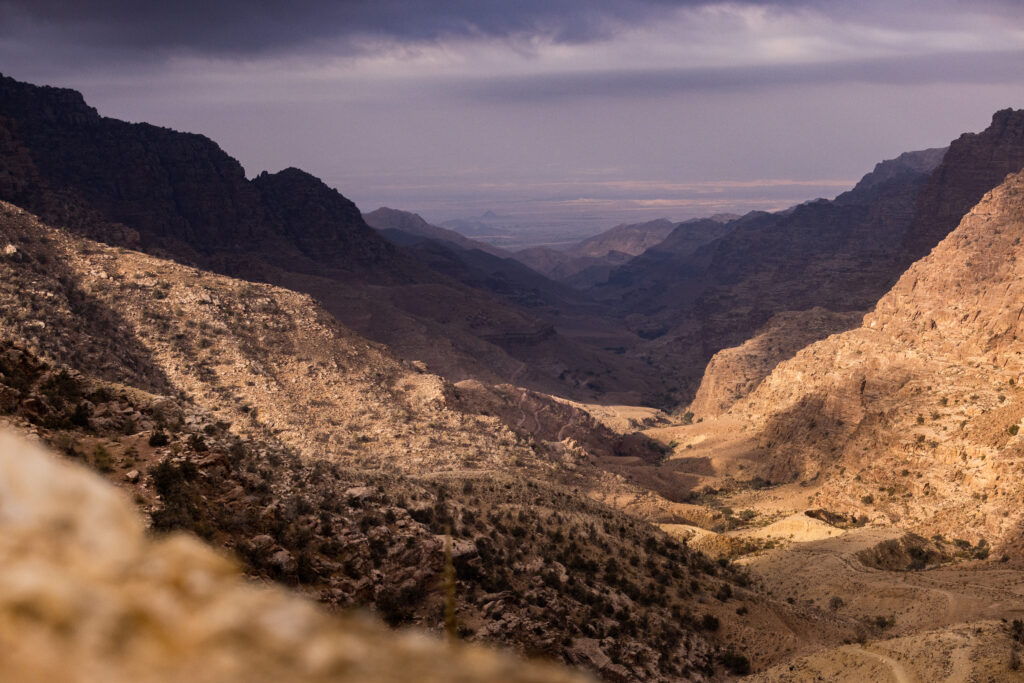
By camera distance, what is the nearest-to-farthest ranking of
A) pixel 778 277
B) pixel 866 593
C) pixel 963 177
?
1. pixel 866 593
2. pixel 963 177
3. pixel 778 277

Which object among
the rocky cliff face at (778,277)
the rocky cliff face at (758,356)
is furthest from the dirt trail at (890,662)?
the rocky cliff face at (778,277)

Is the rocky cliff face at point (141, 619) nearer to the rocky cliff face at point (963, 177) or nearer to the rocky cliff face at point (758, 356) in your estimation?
the rocky cliff face at point (758, 356)

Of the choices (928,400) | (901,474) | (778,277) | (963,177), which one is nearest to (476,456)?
(901,474)

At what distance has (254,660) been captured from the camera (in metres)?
2.11

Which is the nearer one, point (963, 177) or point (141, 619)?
point (141, 619)

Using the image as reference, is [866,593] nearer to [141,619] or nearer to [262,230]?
[141,619]

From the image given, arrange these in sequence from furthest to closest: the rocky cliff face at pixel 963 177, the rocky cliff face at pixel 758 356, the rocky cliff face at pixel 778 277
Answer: the rocky cliff face at pixel 778 277 → the rocky cliff face at pixel 963 177 → the rocky cliff face at pixel 758 356

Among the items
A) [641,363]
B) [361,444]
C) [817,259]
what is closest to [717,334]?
[641,363]

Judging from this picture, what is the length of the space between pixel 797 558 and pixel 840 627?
862cm

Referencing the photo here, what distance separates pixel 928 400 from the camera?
1522 inches

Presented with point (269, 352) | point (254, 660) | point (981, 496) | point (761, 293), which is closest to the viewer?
point (254, 660)

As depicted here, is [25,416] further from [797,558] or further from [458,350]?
[458,350]

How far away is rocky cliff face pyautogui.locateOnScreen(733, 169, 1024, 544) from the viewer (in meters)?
31.4

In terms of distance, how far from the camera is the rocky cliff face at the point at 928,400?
31.4 metres
